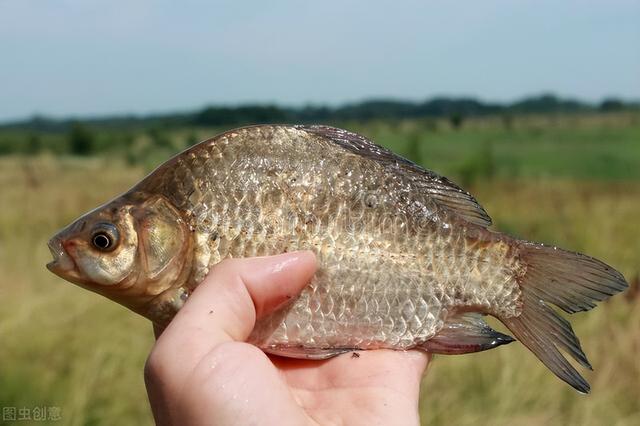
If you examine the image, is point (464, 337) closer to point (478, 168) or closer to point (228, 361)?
point (228, 361)

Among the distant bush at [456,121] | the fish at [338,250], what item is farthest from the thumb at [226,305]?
the distant bush at [456,121]

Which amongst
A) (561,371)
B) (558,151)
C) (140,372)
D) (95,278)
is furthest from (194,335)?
(558,151)

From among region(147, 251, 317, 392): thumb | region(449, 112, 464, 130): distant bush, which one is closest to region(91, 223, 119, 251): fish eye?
region(147, 251, 317, 392): thumb

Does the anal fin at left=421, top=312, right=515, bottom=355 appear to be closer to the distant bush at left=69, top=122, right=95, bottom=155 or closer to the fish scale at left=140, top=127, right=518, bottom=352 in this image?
the fish scale at left=140, top=127, right=518, bottom=352

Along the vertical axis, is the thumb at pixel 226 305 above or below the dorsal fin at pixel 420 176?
below

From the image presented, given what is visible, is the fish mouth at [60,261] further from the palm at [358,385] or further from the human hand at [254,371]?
the palm at [358,385]

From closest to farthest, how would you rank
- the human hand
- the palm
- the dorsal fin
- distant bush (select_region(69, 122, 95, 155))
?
the human hand, the palm, the dorsal fin, distant bush (select_region(69, 122, 95, 155))
